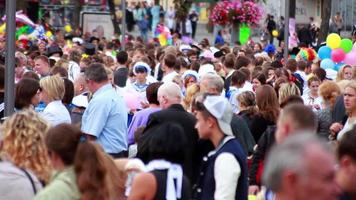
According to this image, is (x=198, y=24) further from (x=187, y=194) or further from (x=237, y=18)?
(x=187, y=194)

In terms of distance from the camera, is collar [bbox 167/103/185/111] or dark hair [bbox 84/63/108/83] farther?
dark hair [bbox 84/63/108/83]

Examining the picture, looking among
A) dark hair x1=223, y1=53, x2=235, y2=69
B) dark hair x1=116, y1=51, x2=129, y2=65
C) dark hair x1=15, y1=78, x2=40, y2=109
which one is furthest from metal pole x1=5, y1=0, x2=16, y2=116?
dark hair x1=116, y1=51, x2=129, y2=65

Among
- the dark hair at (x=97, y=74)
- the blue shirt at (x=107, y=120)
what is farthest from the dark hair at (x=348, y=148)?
the dark hair at (x=97, y=74)

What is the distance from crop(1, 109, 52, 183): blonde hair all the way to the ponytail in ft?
2.69

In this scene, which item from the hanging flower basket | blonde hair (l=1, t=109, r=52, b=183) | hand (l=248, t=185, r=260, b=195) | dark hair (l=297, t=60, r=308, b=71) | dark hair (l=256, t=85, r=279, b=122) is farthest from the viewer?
the hanging flower basket

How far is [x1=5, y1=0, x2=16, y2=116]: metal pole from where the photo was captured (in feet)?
31.5

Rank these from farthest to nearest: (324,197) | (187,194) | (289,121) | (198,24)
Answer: (198,24)
(187,194)
(289,121)
(324,197)

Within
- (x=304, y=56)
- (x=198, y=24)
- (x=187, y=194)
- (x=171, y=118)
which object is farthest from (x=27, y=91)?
(x=198, y=24)

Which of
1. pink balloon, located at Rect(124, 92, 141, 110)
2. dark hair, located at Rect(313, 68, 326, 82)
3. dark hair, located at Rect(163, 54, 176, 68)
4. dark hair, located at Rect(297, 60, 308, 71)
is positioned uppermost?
dark hair, located at Rect(163, 54, 176, 68)

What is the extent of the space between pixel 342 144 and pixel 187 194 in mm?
1841

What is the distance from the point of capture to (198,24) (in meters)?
53.0

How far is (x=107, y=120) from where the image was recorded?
1170 centimetres

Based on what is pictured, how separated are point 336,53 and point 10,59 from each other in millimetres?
12545

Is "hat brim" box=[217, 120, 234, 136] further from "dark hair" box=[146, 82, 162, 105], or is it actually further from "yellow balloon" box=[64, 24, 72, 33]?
"yellow balloon" box=[64, 24, 72, 33]
